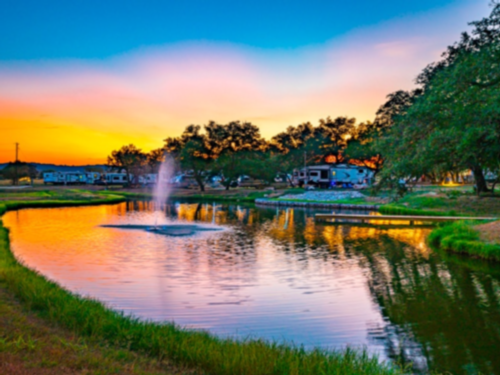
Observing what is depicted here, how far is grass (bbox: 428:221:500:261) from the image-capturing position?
70.8 ft

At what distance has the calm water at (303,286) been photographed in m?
11.6

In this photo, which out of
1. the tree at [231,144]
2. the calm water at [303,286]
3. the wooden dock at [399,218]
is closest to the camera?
the calm water at [303,286]

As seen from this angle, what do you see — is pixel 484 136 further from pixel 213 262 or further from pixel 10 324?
pixel 10 324

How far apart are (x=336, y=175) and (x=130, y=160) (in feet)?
180

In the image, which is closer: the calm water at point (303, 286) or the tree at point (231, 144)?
the calm water at point (303, 286)

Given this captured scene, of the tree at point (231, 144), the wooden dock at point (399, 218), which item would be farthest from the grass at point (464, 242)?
the tree at point (231, 144)

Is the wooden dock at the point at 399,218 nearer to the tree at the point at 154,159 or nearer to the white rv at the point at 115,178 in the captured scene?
the tree at the point at 154,159

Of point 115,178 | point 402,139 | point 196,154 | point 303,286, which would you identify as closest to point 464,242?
point 402,139

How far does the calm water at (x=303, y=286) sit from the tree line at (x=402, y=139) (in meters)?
5.49

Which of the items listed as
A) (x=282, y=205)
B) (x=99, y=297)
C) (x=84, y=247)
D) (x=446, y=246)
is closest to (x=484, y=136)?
(x=446, y=246)

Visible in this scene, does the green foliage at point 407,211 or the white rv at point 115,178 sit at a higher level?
the white rv at point 115,178

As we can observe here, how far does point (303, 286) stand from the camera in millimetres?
17109

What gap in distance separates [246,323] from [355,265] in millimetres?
9857

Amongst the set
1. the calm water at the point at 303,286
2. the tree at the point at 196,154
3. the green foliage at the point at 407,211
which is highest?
the tree at the point at 196,154
